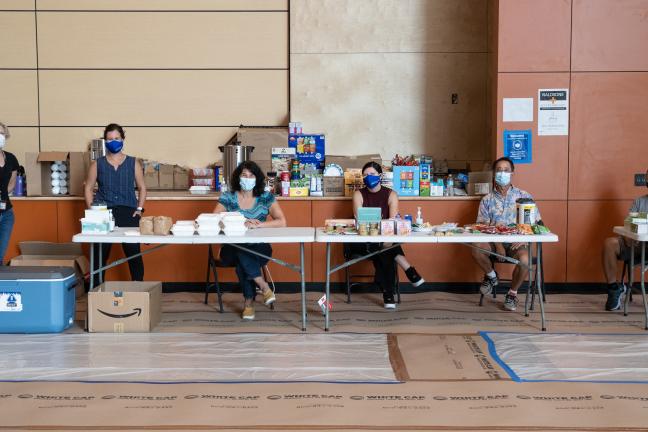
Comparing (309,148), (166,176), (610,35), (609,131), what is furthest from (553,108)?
(166,176)

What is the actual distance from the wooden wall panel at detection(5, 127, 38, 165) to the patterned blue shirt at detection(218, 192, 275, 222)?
2767mm

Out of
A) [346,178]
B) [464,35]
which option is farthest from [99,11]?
[464,35]

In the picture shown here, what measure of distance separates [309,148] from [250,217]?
1475 mm

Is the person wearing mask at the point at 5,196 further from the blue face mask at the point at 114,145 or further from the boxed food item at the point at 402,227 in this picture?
the boxed food item at the point at 402,227

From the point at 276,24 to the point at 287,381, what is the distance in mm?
4316

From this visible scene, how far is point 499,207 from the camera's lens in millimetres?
5680

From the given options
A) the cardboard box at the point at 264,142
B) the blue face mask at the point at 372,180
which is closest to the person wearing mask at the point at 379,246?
the blue face mask at the point at 372,180

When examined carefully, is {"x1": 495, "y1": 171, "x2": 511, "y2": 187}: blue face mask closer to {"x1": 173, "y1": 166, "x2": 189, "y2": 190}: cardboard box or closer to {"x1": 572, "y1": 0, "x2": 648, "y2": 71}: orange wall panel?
{"x1": 572, "y1": 0, "x2": 648, "y2": 71}: orange wall panel

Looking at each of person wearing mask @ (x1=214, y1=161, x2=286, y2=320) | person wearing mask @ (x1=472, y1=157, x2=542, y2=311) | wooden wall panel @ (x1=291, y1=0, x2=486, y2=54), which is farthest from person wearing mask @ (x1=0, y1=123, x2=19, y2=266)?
person wearing mask @ (x1=472, y1=157, x2=542, y2=311)

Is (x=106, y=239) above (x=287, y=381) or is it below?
above

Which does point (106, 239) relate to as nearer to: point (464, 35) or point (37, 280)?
point (37, 280)

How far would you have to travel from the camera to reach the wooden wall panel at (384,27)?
22.5 ft

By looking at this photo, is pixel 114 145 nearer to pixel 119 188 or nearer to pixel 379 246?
pixel 119 188

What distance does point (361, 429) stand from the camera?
9.82ft
